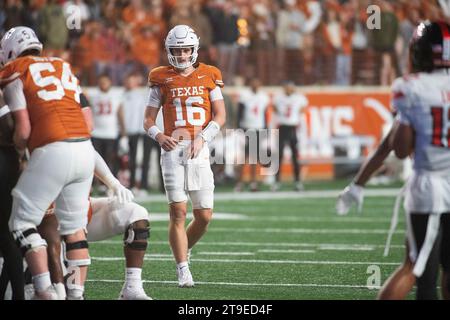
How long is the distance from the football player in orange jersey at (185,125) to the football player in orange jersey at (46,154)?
1.68 metres

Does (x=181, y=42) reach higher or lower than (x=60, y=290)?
higher

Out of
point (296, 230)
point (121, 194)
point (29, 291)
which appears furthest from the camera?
point (296, 230)

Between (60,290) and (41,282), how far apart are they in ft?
1.07

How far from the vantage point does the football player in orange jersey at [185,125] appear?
8211mm

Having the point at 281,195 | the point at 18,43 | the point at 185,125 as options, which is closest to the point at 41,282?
the point at 18,43

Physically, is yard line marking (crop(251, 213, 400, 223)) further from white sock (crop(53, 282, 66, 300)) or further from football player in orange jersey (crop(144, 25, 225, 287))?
white sock (crop(53, 282, 66, 300))

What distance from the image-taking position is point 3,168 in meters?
6.59

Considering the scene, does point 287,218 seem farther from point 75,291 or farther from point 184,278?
point 75,291

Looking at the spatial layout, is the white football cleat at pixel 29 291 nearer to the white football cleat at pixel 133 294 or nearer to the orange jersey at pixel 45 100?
the white football cleat at pixel 133 294

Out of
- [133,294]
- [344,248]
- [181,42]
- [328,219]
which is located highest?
[181,42]

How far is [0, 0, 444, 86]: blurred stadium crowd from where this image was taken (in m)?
17.8

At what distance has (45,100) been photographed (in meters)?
6.40

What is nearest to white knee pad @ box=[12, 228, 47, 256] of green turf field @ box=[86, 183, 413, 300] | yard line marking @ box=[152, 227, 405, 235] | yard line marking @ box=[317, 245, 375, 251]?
green turf field @ box=[86, 183, 413, 300]

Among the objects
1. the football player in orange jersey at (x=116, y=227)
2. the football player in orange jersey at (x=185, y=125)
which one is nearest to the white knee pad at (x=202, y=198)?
the football player in orange jersey at (x=185, y=125)
